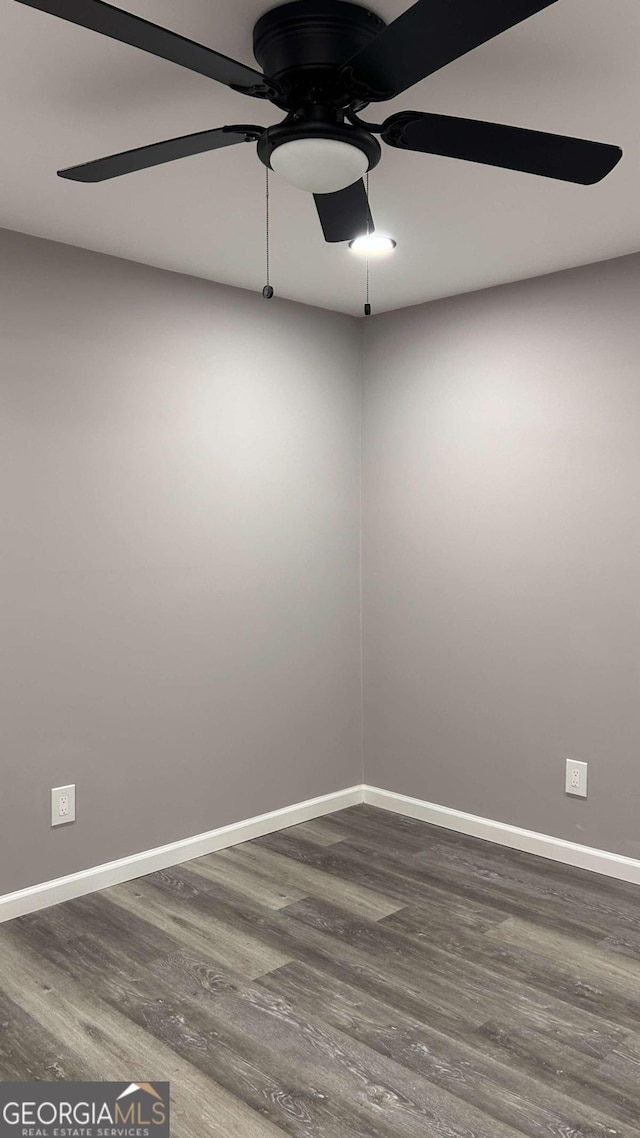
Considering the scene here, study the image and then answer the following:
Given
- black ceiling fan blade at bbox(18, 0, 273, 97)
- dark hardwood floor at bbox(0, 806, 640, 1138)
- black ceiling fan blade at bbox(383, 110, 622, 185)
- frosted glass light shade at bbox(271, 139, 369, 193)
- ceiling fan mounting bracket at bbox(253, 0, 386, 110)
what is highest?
ceiling fan mounting bracket at bbox(253, 0, 386, 110)

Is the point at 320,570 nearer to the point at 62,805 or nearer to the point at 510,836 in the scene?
the point at 510,836

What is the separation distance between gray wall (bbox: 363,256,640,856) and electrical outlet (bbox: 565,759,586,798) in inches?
1.3

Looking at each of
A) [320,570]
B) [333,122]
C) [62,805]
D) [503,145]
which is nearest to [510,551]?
[320,570]

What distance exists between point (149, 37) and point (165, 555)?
2.20 meters

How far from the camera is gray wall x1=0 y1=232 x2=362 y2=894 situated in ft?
9.96

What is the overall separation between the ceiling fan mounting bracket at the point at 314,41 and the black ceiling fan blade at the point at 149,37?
109 mm

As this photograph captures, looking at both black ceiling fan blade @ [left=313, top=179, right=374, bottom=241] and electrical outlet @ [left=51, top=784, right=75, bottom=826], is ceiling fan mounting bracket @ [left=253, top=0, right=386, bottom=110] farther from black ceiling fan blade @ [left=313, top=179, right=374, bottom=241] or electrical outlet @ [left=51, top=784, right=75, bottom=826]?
electrical outlet @ [left=51, top=784, right=75, bottom=826]

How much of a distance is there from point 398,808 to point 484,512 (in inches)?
56.4

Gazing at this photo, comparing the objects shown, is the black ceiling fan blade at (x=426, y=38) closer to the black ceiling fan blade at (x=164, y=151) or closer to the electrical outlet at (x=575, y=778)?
the black ceiling fan blade at (x=164, y=151)

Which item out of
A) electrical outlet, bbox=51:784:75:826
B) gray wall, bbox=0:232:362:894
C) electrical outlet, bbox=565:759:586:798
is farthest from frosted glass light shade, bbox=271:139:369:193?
electrical outlet, bbox=565:759:586:798

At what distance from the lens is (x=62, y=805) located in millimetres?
3127

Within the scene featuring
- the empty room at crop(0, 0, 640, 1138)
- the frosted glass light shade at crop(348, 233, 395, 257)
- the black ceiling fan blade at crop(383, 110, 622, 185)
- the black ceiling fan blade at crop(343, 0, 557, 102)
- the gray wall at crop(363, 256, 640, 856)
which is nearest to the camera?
the black ceiling fan blade at crop(343, 0, 557, 102)

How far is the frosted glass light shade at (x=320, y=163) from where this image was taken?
1672mm

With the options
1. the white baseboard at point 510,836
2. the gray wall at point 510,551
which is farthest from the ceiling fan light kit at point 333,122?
the white baseboard at point 510,836
